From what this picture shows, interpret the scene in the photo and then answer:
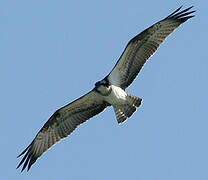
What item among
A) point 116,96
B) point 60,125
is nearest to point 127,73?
point 116,96

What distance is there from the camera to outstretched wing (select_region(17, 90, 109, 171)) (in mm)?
17781

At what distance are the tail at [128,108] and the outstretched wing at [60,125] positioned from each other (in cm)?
55

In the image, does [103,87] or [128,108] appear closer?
[103,87]

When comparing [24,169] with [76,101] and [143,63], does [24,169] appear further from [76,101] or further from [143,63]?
[143,63]

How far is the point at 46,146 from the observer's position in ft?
58.9

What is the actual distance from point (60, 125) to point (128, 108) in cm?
197

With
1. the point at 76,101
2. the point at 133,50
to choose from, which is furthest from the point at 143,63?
the point at 76,101

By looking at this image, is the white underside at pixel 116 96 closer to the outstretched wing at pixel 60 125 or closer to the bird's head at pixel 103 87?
the bird's head at pixel 103 87

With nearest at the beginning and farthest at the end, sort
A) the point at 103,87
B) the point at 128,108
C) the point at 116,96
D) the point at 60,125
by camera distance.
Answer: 1. the point at 103,87
2. the point at 116,96
3. the point at 128,108
4. the point at 60,125

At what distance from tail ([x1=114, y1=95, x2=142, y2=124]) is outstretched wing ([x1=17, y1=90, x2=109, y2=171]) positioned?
555mm

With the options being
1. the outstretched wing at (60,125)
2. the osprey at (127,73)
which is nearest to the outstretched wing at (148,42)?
the osprey at (127,73)

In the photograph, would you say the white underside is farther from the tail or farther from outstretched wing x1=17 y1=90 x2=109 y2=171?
outstretched wing x1=17 y1=90 x2=109 y2=171

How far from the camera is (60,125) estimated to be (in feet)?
59.4

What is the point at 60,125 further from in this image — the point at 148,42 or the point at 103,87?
the point at 148,42
